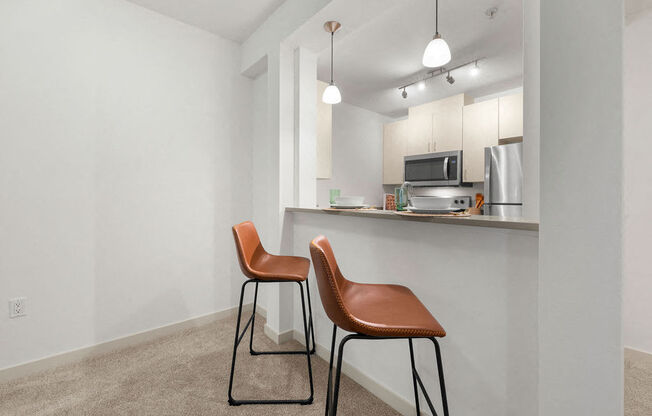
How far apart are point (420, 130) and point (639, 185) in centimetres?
228

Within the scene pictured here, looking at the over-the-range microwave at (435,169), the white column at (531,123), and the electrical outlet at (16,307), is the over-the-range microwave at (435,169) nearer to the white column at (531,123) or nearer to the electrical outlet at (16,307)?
the white column at (531,123)

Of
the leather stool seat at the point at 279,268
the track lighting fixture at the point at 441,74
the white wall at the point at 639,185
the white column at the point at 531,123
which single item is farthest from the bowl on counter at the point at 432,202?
the track lighting fixture at the point at 441,74

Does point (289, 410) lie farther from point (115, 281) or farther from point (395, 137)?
point (395, 137)

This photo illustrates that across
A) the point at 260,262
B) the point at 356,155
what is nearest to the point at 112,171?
the point at 260,262

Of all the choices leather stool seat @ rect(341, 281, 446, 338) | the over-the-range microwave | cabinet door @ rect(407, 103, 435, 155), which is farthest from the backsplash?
leather stool seat @ rect(341, 281, 446, 338)

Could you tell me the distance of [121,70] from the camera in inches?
80.2

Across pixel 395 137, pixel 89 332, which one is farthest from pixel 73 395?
pixel 395 137

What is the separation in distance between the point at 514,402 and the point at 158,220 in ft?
7.84

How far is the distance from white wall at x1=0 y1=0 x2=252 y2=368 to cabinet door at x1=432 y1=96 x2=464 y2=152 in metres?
2.35

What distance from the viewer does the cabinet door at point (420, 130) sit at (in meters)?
3.71

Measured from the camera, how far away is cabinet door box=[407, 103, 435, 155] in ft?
12.2

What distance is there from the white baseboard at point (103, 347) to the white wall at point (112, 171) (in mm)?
Answer: 40

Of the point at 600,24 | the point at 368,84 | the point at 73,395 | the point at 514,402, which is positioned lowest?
the point at 73,395

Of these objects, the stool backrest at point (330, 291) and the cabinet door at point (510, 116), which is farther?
the cabinet door at point (510, 116)
